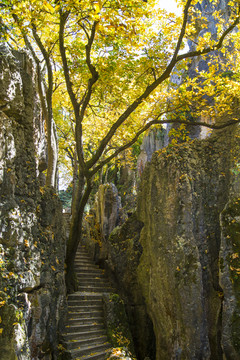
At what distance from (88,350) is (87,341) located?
0.34 meters

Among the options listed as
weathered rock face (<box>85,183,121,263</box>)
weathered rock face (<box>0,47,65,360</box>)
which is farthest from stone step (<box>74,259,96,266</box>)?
weathered rock face (<box>0,47,65,360</box>)

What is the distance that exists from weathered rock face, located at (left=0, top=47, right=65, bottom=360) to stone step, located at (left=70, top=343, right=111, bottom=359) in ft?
3.42

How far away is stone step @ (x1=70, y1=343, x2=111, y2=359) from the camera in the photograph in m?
6.94

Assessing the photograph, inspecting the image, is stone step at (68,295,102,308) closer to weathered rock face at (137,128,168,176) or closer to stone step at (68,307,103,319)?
stone step at (68,307,103,319)

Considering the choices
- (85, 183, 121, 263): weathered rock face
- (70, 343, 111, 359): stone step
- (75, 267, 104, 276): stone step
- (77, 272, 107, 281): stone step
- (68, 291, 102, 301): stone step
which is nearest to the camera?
(70, 343, 111, 359): stone step

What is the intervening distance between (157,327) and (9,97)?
6.83 meters

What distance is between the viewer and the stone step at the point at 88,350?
694 centimetres

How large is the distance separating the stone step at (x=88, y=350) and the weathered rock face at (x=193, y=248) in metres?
1.66

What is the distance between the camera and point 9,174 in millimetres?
4898

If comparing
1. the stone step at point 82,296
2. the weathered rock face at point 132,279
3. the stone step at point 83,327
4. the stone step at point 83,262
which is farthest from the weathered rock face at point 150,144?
the stone step at point 83,327

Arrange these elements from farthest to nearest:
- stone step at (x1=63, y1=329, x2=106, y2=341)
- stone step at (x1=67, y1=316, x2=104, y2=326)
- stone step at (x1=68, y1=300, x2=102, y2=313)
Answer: stone step at (x1=68, y1=300, x2=102, y2=313) < stone step at (x1=67, y1=316, x2=104, y2=326) < stone step at (x1=63, y1=329, x2=106, y2=341)

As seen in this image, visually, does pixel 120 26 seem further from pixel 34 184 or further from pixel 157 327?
pixel 157 327

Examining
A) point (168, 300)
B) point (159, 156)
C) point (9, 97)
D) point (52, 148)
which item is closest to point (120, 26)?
point (9, 97)

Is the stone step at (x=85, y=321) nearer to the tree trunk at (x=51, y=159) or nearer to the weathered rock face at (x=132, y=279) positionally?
the weathered rock face at (x=132, y=279)
